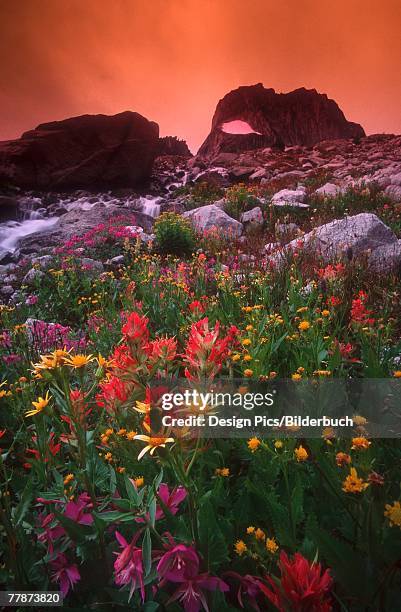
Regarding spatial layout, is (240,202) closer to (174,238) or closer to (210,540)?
(174,238)

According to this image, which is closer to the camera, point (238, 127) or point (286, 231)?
point (286, 231)

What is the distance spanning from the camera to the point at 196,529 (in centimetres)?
74

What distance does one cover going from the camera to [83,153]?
1072 cm

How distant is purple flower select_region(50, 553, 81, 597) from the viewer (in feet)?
2.53

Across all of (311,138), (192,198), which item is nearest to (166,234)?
(192,198)

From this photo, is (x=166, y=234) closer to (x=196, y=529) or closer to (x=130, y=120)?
(x=196, y=529)

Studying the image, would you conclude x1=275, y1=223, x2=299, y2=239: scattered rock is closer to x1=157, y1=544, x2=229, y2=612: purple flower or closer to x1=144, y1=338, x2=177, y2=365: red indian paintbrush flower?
x1=144, y1=338, x2=177, y2=365: red indian paintbrush flower

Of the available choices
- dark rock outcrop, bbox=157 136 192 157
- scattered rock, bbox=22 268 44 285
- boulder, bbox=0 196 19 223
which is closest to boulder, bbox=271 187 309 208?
scattered rock, bbox=22 268 44 285

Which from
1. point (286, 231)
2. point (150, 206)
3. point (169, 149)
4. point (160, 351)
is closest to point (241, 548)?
point (160, 351)

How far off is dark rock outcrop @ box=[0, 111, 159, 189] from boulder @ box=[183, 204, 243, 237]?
5.34 metres

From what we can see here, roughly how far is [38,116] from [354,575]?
582 cm

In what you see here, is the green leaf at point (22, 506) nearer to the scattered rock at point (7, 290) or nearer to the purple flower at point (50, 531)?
the purple flower at point (50, 531)

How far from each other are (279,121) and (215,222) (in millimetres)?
6553

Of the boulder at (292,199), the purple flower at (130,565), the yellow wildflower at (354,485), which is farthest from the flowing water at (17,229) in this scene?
the yellow wildflower at (354,485)
